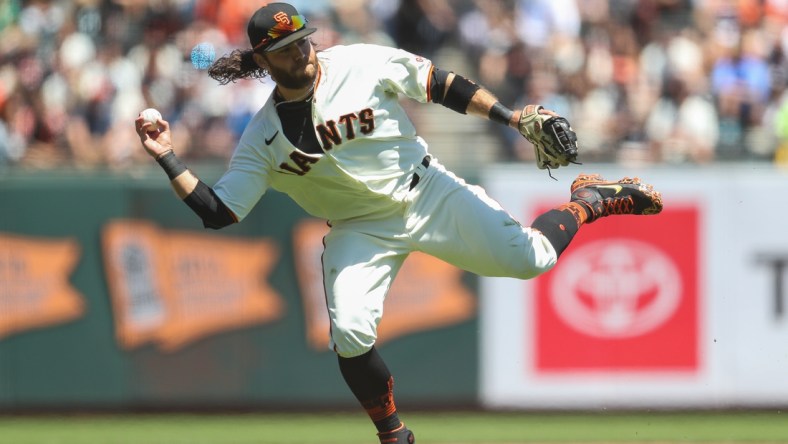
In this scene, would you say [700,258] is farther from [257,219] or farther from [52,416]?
[52,416]

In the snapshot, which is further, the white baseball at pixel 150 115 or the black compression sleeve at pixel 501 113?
the black compression sleeve at pixel 501 113

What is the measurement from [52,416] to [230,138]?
9.45 ft

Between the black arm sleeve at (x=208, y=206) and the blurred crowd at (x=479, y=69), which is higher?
the blurred crowd at (x=479, y=69)

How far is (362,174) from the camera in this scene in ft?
21.5

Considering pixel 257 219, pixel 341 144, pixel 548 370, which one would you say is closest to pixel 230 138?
pixel 257 219

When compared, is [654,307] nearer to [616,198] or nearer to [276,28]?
[616,198]

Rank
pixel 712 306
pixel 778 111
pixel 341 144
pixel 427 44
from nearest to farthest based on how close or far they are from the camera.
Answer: pixel 341 144 → pixel 712 306 → pixel 778 111 → pixel 427 44

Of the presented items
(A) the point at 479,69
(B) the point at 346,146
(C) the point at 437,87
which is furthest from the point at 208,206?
(A) the point at 479,69

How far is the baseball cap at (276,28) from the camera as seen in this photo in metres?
6.14

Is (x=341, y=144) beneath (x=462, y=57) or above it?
beneath

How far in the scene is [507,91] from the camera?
1196 cm

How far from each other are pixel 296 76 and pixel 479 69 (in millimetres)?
6430

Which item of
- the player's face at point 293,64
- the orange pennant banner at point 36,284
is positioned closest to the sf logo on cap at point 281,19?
the player's face at point 293,64

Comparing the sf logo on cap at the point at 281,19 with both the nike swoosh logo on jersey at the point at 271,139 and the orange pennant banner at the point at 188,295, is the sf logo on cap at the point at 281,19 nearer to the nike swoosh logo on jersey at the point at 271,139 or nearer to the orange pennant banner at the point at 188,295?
the nike swoosh logo on jersey at the point at 271,139
